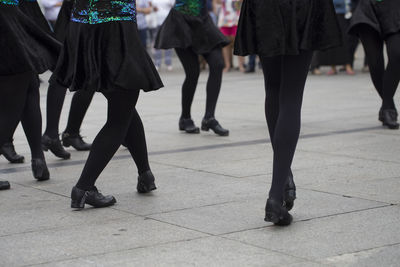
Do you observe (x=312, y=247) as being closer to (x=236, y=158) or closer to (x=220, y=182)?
(x=220, y=182)

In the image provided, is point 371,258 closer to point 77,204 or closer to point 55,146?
point 77,204

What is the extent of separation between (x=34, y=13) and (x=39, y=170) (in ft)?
3.68

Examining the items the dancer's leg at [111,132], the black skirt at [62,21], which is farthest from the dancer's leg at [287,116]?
the black skirt at [62,21]

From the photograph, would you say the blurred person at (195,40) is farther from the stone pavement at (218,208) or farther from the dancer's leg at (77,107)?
the dancer's leg at (77,107)

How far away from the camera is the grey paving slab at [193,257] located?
3955mm

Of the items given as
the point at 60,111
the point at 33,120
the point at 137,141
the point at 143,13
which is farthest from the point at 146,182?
the point at 143,13

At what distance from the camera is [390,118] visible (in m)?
8.43

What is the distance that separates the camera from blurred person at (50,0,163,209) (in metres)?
4.93

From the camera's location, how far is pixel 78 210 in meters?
5.20

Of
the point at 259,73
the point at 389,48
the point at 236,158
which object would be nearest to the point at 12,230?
the point at 236,158

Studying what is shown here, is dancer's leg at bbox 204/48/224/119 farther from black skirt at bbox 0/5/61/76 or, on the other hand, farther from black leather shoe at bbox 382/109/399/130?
black skirt at bbox 0/5/61/76

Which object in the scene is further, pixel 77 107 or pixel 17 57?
pixel 77 107

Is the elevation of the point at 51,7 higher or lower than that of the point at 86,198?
lower

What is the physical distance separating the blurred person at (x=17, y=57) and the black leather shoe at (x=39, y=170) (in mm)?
467
